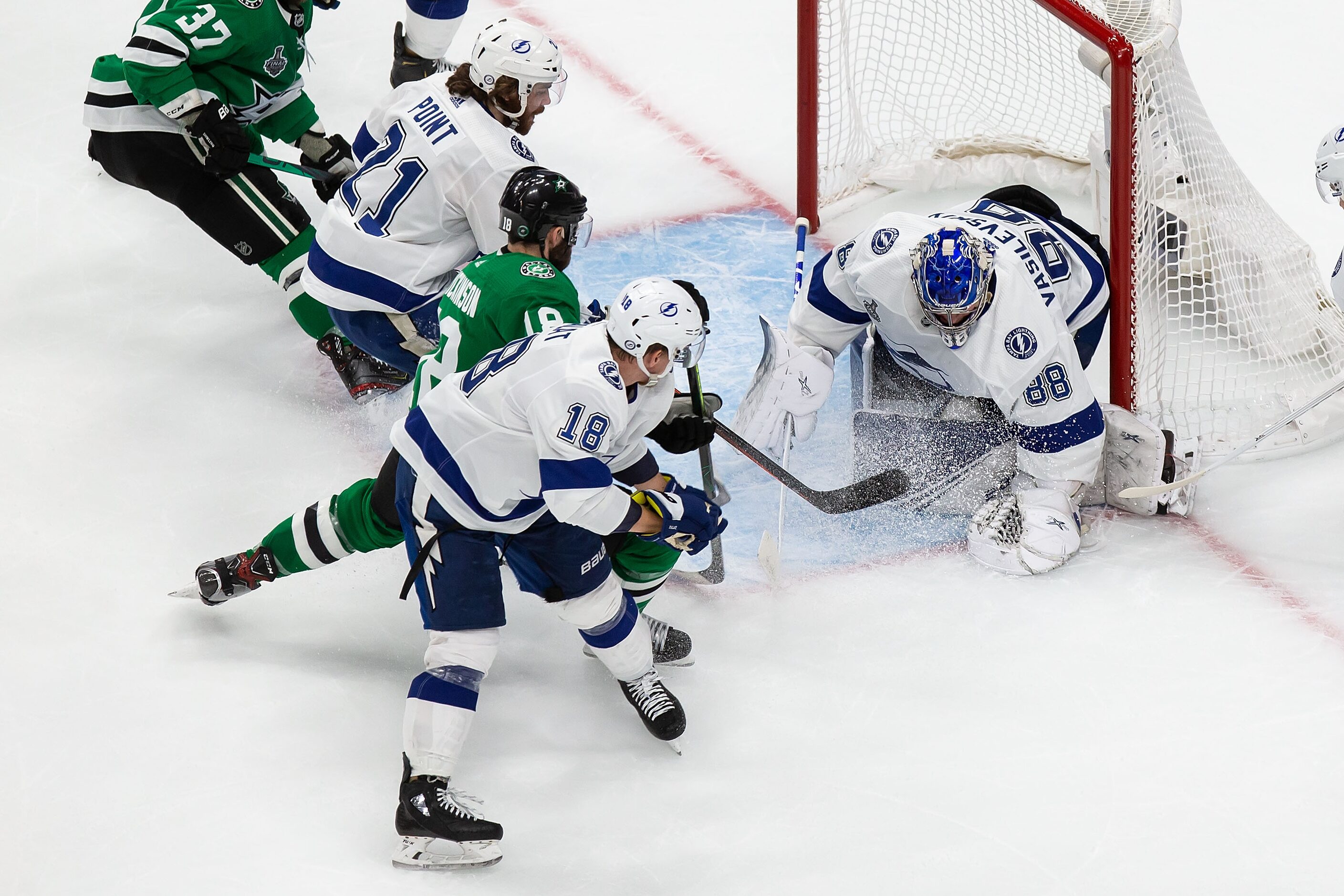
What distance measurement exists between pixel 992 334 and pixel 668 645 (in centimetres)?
99

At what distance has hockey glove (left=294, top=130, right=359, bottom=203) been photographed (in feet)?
13.8

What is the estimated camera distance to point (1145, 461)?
11.0 feet

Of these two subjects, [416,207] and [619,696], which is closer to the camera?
[619,696]

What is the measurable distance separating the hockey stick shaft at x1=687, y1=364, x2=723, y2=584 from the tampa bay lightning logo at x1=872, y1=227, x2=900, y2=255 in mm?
496

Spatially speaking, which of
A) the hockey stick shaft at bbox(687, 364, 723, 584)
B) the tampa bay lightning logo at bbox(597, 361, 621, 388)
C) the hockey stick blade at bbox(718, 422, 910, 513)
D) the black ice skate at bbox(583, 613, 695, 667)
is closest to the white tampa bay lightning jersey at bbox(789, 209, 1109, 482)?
the hockey stick blade at bbox(718, 422, 910, 513)

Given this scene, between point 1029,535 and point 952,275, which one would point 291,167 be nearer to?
point 952,275

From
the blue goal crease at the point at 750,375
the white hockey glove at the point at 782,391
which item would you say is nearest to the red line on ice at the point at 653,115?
the blue goal crease at the point at 750,375

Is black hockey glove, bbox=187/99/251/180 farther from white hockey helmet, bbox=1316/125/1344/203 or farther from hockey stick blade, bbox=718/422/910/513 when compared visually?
white hockey helmet, bbox=1316/125/1344/203

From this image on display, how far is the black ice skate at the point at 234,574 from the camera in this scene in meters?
3.05

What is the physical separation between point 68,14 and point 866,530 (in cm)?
412

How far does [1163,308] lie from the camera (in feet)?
11.4

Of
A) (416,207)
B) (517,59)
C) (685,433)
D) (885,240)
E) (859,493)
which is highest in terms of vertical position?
(517,59)

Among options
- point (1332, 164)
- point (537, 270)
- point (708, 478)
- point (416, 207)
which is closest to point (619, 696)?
point (708, 478)

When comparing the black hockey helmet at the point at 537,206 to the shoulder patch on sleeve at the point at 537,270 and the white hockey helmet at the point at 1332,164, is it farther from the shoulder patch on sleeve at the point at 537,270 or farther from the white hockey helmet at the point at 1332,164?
the white hockey helmet at the point at 1332,164
